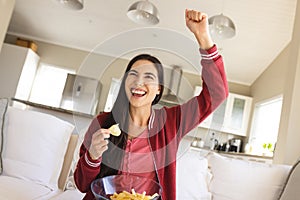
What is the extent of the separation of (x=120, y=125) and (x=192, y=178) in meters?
0.98

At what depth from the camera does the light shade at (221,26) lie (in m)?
2.89

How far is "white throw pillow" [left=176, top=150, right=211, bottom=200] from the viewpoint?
1705 mm

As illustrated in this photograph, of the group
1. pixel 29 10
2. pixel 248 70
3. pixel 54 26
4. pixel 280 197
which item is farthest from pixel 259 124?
pixel 29 10

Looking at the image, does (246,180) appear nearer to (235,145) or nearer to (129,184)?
(129,184)

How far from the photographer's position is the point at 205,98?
893 millimetres

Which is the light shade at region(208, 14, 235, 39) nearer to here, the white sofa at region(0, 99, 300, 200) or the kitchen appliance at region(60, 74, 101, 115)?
the white sofa at region(0, 99, 300, 200)

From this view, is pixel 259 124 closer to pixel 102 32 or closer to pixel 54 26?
pixel 102 32

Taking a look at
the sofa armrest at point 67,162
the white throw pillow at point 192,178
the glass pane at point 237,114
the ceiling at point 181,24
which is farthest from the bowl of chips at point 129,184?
the glass pane at point 237,114

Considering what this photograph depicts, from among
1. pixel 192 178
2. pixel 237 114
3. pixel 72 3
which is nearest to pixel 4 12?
pixel 72 3

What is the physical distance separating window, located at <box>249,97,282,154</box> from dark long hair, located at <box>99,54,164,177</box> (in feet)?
11.7

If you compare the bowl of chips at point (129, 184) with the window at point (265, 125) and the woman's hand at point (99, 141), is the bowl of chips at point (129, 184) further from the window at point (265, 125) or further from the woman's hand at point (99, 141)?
the window at point (265, 125)

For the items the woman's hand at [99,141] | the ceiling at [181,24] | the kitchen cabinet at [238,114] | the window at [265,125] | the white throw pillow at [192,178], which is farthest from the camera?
the kitchen cabinet at [238,114]

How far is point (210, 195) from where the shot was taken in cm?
177

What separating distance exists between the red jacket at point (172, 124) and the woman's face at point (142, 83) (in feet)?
0.33
